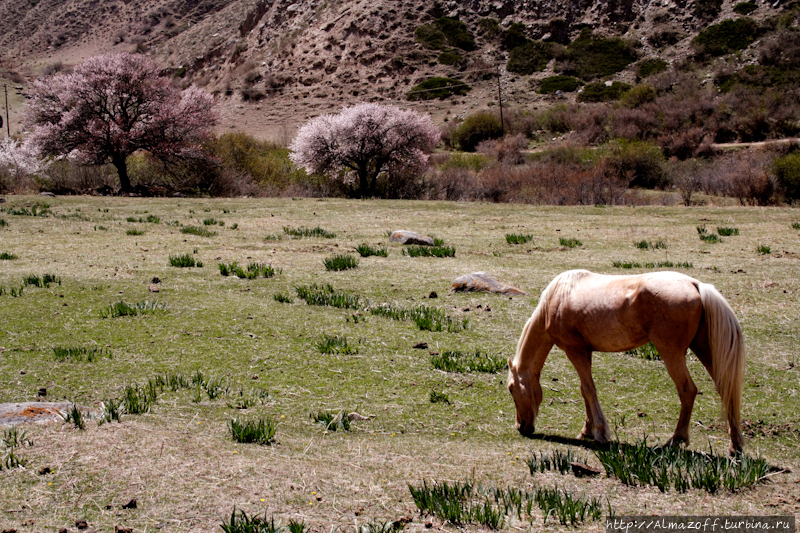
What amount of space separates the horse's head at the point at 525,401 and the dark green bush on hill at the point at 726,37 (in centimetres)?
6677

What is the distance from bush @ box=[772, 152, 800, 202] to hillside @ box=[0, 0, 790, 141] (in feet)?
116

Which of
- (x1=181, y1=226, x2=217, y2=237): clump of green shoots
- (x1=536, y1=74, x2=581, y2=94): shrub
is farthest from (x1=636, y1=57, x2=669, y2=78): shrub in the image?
(x1=181, y1=226, x2=217, y2=237): clump of green shoots

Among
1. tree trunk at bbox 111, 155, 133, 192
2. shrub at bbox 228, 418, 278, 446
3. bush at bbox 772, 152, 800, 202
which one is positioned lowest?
shrub at bbox 228, 418, 278, 446

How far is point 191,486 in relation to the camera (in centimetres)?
385

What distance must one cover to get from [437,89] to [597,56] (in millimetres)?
17780

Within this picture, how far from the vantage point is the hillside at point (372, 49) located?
64.4m

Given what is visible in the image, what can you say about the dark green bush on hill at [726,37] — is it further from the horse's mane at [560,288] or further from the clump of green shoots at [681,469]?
the clump of green shoots at [681,469]

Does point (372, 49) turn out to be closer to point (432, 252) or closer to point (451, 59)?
point (451, 59)

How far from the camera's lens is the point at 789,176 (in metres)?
27.8

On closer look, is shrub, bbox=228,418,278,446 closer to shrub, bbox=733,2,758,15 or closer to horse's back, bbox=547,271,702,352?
horse's back, bbox=547,271,702,352

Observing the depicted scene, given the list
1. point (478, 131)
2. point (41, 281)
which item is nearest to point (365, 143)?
point (478, 131)

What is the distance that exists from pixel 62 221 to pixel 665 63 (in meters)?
59.9

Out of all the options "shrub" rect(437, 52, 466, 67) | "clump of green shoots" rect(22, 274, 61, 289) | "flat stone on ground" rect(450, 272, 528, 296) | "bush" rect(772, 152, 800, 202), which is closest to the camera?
"clump of green shoots" rect(22, 274, 61, 289)

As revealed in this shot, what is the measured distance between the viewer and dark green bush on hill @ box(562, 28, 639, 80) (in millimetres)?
64875
